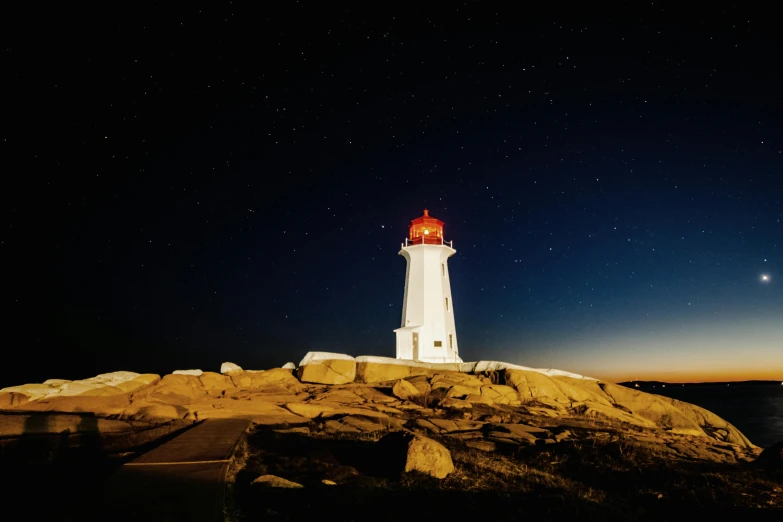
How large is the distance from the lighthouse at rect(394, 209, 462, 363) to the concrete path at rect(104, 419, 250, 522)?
73.6ft

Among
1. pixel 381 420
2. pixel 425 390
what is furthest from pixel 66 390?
pixel 425 390

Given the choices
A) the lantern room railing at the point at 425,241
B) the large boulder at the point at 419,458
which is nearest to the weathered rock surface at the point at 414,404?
the large boulder at the point at 419,458

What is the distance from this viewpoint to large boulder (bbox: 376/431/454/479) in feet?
23.1

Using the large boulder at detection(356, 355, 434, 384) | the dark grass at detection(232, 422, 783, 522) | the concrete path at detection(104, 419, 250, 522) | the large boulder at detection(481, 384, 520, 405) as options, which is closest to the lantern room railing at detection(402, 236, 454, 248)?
the large boulder at detection(356, 355, 434, 384)

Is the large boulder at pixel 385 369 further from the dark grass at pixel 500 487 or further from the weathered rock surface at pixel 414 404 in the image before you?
the dark grass at pixel 500 487

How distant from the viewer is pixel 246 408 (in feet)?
46.8

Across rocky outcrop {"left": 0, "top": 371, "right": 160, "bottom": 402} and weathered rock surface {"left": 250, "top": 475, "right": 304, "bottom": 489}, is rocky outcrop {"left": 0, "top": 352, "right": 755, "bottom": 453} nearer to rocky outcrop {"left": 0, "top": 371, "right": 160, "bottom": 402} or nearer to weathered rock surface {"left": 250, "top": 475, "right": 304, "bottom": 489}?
rocky outcrop {"left": 0, "top": 371, "right": 160, "bottom": 402}

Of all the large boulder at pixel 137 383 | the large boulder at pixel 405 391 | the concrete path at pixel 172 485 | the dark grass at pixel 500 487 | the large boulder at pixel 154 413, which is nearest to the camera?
the concrete path at pixel 172 485

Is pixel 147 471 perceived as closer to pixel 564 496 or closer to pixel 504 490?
pixel 504 490

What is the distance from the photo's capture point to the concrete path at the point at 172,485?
4.13 m

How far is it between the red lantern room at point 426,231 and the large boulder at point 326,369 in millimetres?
11802

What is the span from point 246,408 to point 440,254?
19961mm

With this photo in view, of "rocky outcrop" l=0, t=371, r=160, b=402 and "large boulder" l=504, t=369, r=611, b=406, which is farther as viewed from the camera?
"large boulder" l=504, t=369, r=611, b=406

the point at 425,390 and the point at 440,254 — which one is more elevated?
the point at 440,254
